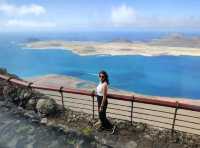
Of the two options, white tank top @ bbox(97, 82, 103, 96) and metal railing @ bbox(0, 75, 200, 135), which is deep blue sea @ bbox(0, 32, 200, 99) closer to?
metal railing @ bbox(0, 75, 200, 135)

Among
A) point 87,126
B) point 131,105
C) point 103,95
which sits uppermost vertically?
point 103,95

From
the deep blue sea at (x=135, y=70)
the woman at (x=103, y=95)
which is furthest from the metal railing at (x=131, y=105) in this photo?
the deep blue sea at (x=135, y=70)

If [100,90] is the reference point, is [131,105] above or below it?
below

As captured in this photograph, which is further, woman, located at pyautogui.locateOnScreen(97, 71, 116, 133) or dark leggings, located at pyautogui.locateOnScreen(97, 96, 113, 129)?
dark leggings, located at pyautogui.locateOnScreen(97, 96, 113, 129)

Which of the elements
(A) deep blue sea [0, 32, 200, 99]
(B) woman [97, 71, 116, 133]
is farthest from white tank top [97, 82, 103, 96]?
(A) deep blue sea [0, 32, 200, 99]

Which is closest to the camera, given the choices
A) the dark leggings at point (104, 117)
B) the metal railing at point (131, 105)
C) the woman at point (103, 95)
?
the metal railing at point (131, 105)

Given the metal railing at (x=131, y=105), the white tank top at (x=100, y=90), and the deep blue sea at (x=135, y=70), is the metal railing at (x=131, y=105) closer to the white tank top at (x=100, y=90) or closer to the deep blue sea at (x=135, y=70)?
the white tank top at (x=100, y=90)

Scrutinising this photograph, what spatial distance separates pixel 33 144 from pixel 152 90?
2260 inches

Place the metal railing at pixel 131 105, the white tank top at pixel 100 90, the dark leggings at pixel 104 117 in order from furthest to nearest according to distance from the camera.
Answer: the dark leggings at pixel 104 117 < the white tank top at pixel 100 90 < the metal railing at pixel 131 105

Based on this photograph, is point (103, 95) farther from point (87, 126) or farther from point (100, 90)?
point (87, 126)

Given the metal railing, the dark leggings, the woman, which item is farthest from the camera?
the dark leggings

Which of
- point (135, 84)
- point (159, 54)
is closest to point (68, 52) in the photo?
point (159, 54)

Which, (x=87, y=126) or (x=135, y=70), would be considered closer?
(x=87, y=126)

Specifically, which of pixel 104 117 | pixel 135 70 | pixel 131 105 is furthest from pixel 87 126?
pixel 135 70
